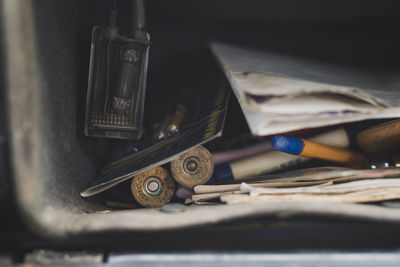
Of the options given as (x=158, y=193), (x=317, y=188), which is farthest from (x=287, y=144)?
(x=158, y=193)

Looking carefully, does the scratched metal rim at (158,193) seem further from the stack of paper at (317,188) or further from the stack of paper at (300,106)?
the stack of paper at (300,106)

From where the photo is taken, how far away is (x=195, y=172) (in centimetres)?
47

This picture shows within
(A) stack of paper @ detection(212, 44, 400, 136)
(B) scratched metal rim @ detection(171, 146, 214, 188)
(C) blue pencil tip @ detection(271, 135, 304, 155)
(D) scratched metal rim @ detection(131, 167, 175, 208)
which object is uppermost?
(A) stack of paper @ detection(212, 44, 400, 136)

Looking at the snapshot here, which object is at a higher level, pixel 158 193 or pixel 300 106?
pixel 300 106

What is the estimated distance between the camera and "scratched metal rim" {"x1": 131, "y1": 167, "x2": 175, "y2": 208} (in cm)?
47

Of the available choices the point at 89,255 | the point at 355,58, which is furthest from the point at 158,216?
the point at 355,58

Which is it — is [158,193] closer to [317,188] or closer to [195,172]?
[195,172]

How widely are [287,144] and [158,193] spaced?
18cm

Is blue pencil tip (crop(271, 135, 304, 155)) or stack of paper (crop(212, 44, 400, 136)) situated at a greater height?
stack of paper (crop(212, 44, 400, 136))

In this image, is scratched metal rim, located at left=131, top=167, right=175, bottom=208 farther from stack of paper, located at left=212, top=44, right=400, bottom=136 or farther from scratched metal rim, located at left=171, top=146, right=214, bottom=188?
stack of paper, located at left=212, top=44, right=400, bottom=136

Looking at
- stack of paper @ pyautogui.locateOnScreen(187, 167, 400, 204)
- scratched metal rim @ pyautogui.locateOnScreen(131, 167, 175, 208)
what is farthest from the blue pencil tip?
scratched metal rim @ pyautogui.locateOnScreen(131, 167, 175, 208)

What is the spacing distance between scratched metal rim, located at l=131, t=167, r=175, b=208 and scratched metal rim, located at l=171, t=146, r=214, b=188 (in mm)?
17

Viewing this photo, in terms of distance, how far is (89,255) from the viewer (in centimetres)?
36

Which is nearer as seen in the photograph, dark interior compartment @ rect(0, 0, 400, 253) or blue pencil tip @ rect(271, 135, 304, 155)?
dark interior compartment @ rect(0, 0, 400, 253)
